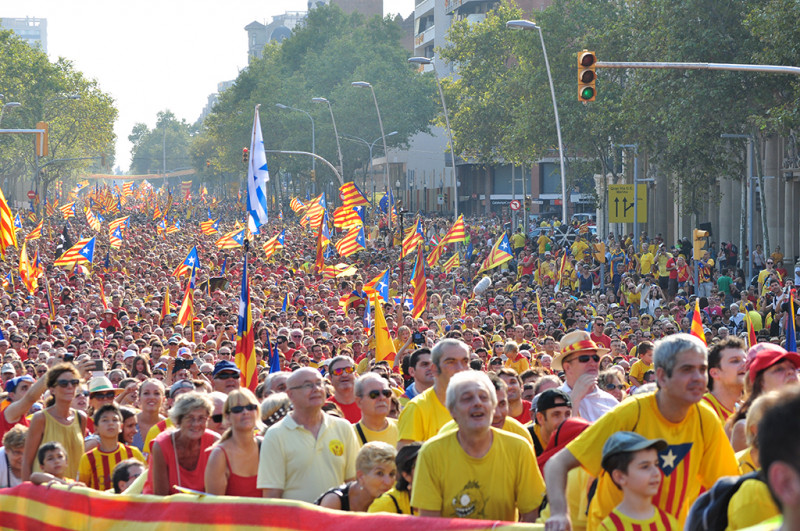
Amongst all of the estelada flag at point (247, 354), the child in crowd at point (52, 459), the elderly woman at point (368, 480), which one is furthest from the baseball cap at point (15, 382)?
the elderly woman at point (368, 480)

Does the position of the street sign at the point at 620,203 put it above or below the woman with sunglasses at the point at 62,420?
above

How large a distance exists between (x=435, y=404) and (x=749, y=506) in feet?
9.23

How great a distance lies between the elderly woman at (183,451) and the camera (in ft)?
20.3

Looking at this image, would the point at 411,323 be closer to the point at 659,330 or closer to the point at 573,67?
the point at 659,330

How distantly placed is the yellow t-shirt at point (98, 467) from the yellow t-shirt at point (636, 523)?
366 centimetres

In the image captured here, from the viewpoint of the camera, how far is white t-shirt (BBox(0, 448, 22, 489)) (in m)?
7.23

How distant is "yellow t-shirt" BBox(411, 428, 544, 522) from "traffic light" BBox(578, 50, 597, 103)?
1223cm

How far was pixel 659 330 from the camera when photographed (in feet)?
52.7

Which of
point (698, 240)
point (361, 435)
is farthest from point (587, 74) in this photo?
point (361, 435)

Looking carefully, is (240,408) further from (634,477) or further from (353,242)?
(353,242)

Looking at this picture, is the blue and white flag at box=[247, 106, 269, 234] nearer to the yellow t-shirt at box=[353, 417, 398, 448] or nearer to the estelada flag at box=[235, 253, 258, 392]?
the estelada flag at box=[235, 253, 258, 392]

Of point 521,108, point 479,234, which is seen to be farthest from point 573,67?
point 479,234

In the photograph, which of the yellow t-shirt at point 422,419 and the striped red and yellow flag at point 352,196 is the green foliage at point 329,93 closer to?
the striped red and yellow flag at point 352,196

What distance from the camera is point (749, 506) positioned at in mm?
3811
